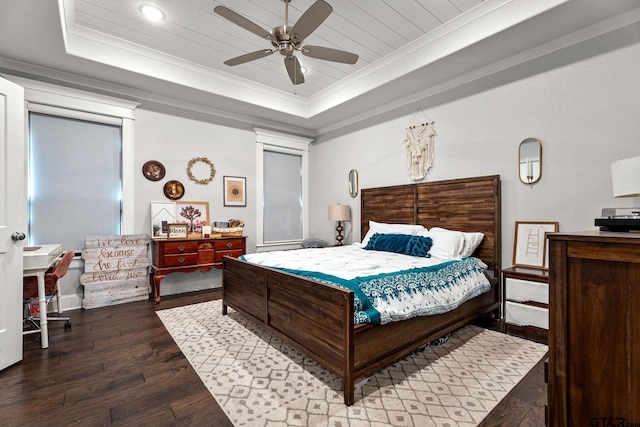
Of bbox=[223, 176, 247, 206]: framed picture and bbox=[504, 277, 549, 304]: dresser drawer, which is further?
bbox=[223, 176, 247, 206]: framed picture

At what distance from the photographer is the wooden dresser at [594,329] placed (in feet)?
3.43

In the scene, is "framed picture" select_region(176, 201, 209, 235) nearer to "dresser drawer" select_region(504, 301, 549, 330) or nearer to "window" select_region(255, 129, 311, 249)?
"window" select_region(255, 129, 311, 249)

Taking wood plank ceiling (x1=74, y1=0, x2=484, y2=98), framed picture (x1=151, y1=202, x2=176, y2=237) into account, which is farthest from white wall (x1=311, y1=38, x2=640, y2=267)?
framed picture (x1=151, y1=202, x2=176, y2=237)

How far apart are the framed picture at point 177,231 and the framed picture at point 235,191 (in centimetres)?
90

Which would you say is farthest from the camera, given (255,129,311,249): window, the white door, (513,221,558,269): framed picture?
(255,129,311,249): window

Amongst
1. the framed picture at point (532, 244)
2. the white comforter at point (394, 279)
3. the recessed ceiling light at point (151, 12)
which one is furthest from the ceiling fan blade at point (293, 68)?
the framed picture at point (532, 244)

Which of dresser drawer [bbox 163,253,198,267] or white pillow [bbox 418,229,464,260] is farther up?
white pillow [bbox 418,229,464,260]

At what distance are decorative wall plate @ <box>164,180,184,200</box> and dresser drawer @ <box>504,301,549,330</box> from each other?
4.55m

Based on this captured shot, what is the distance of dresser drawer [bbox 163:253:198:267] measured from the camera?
414 cm

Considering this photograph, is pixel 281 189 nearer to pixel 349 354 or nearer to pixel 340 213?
pixel 340 213

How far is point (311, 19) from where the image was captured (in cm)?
230

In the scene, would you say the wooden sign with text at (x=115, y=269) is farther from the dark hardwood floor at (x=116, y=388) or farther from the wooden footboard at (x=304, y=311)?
the wooden footboard at (x=304, y=311)

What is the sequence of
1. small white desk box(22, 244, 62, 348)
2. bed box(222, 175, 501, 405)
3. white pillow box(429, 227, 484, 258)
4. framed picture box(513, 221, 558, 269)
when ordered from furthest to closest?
white pillow box(429, 227, 484, 258) → framed picture box(513, 221, 558, 269) → small white desk box(22, 244, 62, 348) → bed box(222, 175, 501, 405)

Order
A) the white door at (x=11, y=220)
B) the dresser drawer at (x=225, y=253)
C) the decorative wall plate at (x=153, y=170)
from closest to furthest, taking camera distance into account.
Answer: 1. the white door at (x=11, y=220)
2. the decorative wall plate at (x=153, y=170)
3. the dresser drawer at (x=225, y=253)
